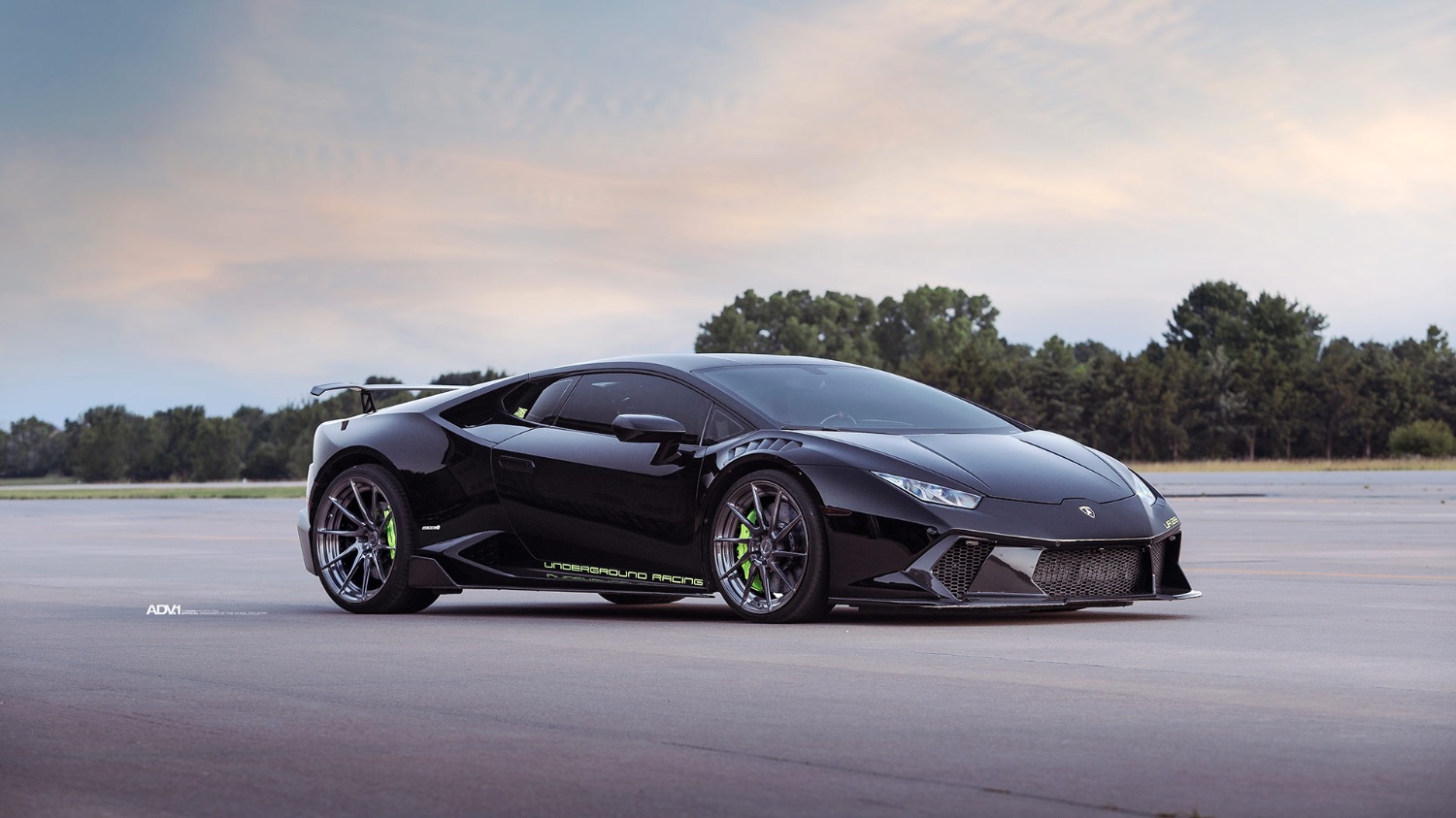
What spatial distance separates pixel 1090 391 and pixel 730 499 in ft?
305

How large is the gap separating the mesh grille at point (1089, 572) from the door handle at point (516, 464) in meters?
2.90

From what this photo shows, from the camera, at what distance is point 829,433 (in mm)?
9281

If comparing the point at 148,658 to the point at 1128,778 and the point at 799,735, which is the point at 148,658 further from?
the point at 1128,778

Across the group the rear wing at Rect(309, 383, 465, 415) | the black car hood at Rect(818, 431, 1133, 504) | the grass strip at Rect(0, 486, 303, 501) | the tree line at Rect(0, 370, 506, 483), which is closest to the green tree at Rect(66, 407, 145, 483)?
the tree line at Rect(0, 370, 506, 483)

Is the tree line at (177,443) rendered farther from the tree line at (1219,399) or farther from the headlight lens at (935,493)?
the headlight lens at (935,493)

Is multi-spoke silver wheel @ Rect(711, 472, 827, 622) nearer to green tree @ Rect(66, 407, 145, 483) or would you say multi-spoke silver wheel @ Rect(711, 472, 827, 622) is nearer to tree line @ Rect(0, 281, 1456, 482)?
tree line @ Rect(0, 281, 1456, 482)

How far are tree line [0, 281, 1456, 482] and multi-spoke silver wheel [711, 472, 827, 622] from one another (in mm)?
52539

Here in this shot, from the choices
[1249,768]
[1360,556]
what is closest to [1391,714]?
[1249,768]

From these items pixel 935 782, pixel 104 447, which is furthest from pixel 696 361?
pixel 104 447

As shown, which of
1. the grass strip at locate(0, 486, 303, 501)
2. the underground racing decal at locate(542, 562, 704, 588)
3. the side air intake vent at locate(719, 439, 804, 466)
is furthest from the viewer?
the grass strip at locate(0, 486, 303, 501)

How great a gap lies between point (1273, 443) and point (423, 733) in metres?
98.0

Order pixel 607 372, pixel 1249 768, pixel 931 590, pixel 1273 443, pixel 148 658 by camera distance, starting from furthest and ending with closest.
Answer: pixel 1273 443, pixel 607 372, pixel 931 590, pixel 148 658, pixel 1249 768

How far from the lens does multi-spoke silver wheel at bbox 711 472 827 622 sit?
891 centimetres

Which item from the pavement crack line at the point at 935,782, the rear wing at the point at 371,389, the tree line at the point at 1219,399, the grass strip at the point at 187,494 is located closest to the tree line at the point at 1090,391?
the tree line at the point at 1219,399
